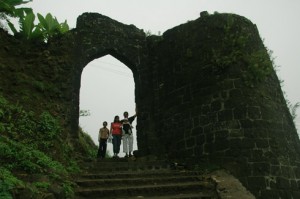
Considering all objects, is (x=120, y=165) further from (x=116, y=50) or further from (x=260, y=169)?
(x=116, y=50)

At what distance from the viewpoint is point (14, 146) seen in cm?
608

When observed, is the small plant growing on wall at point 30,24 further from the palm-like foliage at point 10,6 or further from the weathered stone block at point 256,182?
the weathered stone block at point 256,182

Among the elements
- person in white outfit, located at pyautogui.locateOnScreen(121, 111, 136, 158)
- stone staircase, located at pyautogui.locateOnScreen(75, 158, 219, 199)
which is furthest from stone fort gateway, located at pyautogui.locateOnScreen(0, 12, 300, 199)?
stone staircase, located at pyautogui.locateOnScreen(75, 158, 219, 199)

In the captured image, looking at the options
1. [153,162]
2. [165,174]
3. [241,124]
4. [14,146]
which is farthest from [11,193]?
[241,124]

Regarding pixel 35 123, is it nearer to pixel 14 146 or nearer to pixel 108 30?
pixel 14 146

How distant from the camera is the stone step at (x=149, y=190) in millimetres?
6055

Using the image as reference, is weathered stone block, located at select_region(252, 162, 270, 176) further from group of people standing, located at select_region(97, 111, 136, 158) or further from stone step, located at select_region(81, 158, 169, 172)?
group of people standing, located at select_region(97, 111, 136, 158)

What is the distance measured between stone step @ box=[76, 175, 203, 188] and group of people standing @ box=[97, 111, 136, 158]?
2.53 m

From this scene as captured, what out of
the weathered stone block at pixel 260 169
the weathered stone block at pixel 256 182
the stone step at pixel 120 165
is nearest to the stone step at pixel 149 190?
the weathered stone block at pixel 256 182

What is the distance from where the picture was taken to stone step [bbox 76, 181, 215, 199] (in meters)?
6.05

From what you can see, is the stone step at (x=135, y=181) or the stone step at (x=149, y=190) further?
the stone step at (x=135, y=181)

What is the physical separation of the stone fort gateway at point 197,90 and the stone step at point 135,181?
1061 millimetres

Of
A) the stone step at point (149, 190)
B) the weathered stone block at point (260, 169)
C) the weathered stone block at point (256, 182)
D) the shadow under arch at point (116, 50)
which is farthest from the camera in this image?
the shadow under arch at point (116, 50)

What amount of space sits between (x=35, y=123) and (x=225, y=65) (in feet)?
15.9
